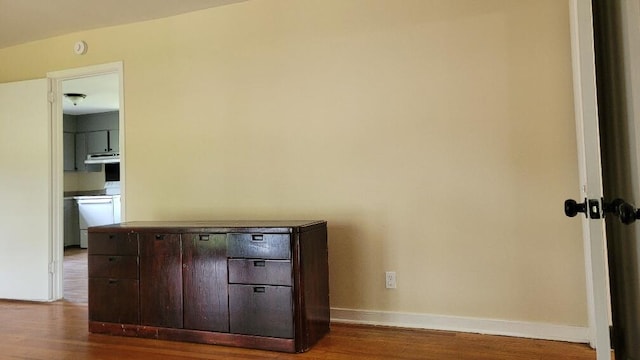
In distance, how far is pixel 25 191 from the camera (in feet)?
13.6

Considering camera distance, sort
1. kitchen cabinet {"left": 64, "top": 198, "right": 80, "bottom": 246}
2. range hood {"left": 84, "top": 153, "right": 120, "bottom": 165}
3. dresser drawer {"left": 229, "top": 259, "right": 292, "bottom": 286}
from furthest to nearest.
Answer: range hood {"left": 84, "top": 153, "right": 120, "bottom": 165}, kitchen cabinet {"left": 64, "top": 198, "right": 80, "bottom": 246}, dresser drawer {"left": 229, "top": 259, "right": 292, "bottom": 286}

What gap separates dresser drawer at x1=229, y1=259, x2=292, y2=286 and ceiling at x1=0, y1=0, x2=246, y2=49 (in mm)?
2023

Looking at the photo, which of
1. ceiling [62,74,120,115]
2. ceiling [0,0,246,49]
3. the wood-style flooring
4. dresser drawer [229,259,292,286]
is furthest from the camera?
ceiling [62,74,120,115]

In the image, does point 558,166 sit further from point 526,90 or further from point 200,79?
point 200,79

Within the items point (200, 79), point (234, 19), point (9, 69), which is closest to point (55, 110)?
point (9, 69)

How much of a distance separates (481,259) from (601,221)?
162cm

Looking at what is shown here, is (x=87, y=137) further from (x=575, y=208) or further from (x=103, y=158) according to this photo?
(x=575, y=208)

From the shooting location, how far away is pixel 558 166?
8.98ft

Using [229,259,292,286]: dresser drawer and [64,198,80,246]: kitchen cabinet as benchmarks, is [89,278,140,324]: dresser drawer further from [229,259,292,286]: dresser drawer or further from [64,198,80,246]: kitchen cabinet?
[64,198,80,246]: kitchen cabinet

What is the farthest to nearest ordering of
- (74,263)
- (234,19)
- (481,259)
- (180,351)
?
(74,263), (234,19), (481,259), (180,351)

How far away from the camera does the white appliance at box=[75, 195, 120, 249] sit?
280 inches

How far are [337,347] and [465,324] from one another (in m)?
0.86

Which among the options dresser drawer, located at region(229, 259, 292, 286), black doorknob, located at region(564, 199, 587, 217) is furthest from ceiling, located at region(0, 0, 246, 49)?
black doorknob, located at region(564, 199, 587, 217)

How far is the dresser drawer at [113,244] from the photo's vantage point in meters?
3.00
